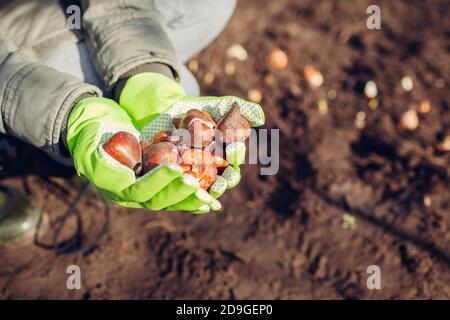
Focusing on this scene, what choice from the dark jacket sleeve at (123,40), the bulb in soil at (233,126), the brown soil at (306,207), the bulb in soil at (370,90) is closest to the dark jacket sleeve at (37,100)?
the dark jacket sleeve at (123,40)

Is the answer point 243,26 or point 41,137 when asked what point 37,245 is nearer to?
point 41,137

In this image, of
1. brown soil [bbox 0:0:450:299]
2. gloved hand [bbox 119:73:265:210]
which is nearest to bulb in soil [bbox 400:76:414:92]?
brown soil [bbox 0:0:450:299]

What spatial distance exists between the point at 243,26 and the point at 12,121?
1.64 metres

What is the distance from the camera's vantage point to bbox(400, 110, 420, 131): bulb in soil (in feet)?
7.86

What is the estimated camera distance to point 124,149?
48.9 inches

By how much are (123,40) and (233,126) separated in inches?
19.0

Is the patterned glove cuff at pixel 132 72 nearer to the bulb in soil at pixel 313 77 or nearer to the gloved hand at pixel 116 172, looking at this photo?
the gloved hand at pixel 116 172

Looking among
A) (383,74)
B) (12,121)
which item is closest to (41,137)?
(12,121)

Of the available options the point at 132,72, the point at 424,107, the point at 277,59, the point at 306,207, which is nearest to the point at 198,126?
the point at 132,72

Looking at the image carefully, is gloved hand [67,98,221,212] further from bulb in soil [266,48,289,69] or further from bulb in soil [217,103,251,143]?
bulb in soil [266,48,289,69]

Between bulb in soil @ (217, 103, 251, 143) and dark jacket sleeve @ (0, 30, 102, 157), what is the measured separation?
1.30 ft

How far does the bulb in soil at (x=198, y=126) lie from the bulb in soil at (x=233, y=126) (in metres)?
0.03

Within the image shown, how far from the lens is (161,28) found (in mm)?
1619
